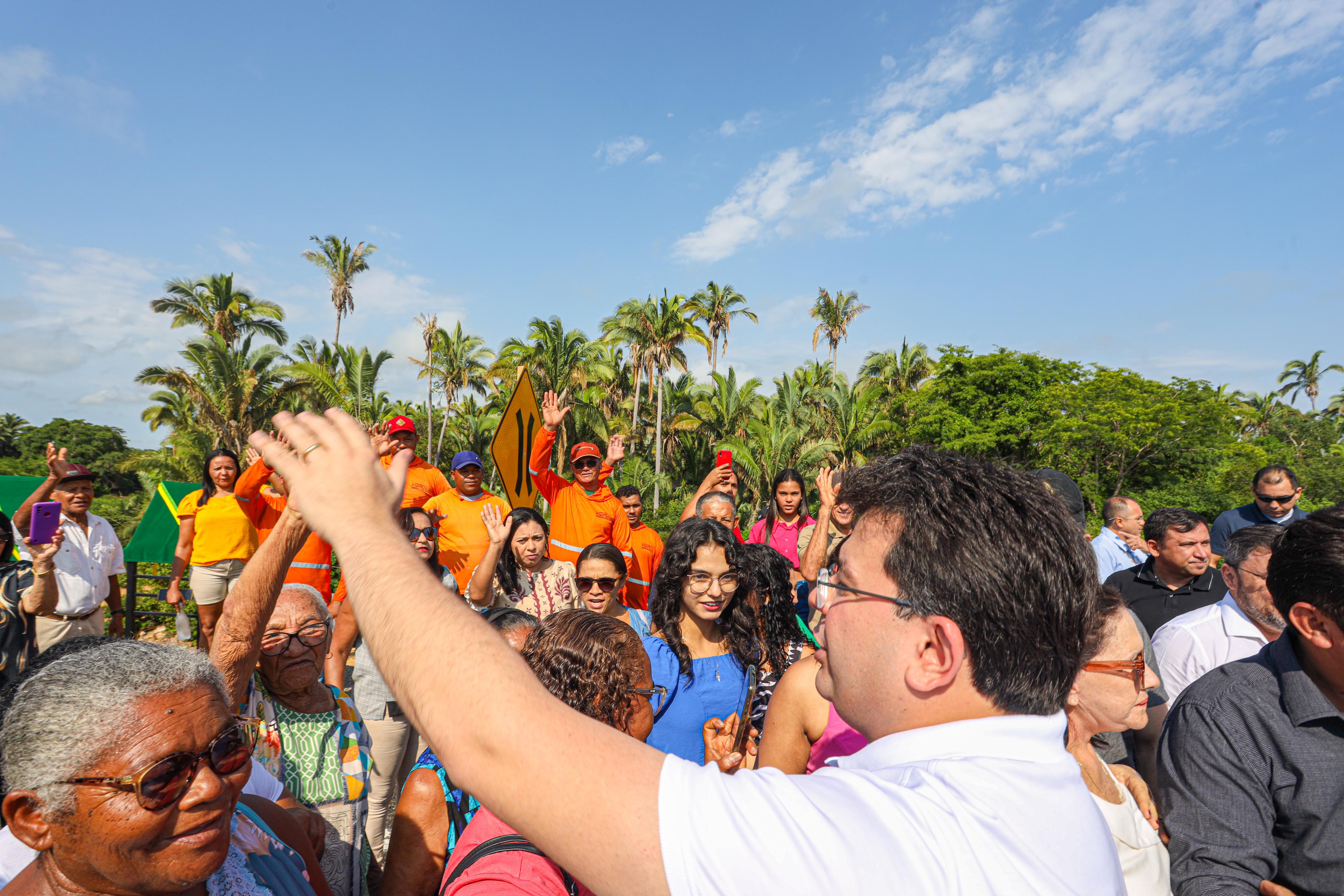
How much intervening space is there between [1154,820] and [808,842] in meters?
2.13

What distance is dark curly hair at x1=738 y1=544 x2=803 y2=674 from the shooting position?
12.6 ft

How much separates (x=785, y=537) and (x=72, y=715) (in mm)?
5381

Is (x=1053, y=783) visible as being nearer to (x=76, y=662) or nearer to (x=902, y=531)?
(x=902, y=531)

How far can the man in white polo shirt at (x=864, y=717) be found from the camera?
0.85 meters

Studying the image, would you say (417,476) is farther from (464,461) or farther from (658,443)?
(658,443)

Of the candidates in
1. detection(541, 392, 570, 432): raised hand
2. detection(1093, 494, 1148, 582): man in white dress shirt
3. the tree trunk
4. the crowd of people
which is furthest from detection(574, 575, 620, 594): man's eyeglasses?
the tree trunk

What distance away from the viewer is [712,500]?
542 cm

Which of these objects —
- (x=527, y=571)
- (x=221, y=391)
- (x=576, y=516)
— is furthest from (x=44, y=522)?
(x=221, y=391)

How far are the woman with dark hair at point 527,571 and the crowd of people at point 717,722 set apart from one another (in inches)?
44.4

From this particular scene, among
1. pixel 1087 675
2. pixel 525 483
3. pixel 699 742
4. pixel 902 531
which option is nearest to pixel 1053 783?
pixel 902 531

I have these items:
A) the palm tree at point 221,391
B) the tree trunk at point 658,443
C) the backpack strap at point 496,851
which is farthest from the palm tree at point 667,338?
the backpack strap at point 496,851

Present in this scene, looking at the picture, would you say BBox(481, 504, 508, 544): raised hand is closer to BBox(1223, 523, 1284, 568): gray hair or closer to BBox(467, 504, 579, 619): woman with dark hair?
BBox(467, 504, 579, 619): woman with dark hair

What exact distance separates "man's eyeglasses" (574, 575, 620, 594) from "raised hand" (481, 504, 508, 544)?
0.71 meters

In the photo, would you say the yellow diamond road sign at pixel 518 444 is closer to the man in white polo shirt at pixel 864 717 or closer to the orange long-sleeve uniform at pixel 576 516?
the orange long-sleeve uniform at pixel 576 516
